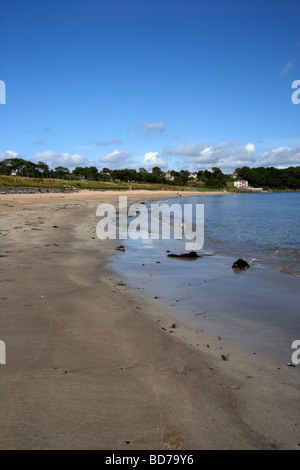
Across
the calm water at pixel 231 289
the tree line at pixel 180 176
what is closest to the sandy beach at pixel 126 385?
the calm water at pixel 231 289

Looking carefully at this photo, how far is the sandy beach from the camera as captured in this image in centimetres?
213

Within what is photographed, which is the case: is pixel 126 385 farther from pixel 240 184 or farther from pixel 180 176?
pixel 240 184

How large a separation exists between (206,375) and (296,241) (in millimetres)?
11493

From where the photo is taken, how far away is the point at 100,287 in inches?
222

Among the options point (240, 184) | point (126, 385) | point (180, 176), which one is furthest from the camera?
point (240, 184)

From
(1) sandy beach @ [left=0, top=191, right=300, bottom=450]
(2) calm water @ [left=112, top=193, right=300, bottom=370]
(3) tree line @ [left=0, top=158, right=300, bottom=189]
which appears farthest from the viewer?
(3) tree line @ [left=0, top=158, right=300, bottom=189]

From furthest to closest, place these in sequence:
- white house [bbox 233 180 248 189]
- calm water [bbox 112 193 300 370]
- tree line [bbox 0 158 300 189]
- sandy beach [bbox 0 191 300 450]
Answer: white house [bbox 233 180 248 189] → tree line [bbox 0 158 300 189] → calm water [bbox 112 193 300 370] → sandy beach [bbox 0 191 300 450]

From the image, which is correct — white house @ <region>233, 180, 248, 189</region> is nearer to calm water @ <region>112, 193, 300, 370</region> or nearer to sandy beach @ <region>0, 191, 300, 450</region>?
calm water @ <region>112, 193, 300, 370</region>

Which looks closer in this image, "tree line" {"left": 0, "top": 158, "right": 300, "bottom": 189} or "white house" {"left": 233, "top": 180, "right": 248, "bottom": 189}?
"tree line" {"left": 0, "top": 158, "right": 300, "bottom": 189}

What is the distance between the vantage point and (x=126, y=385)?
2.68 metres

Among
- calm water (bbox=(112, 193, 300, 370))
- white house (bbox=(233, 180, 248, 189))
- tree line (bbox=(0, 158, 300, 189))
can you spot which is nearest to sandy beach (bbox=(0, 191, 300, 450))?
calm water (bbox=(112, 193, 300, 370))

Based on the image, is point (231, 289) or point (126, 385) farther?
point (231, 289)

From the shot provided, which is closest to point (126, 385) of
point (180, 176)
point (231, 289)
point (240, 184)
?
point (231, 289)

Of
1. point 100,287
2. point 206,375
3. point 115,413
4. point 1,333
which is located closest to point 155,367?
point 206,375
